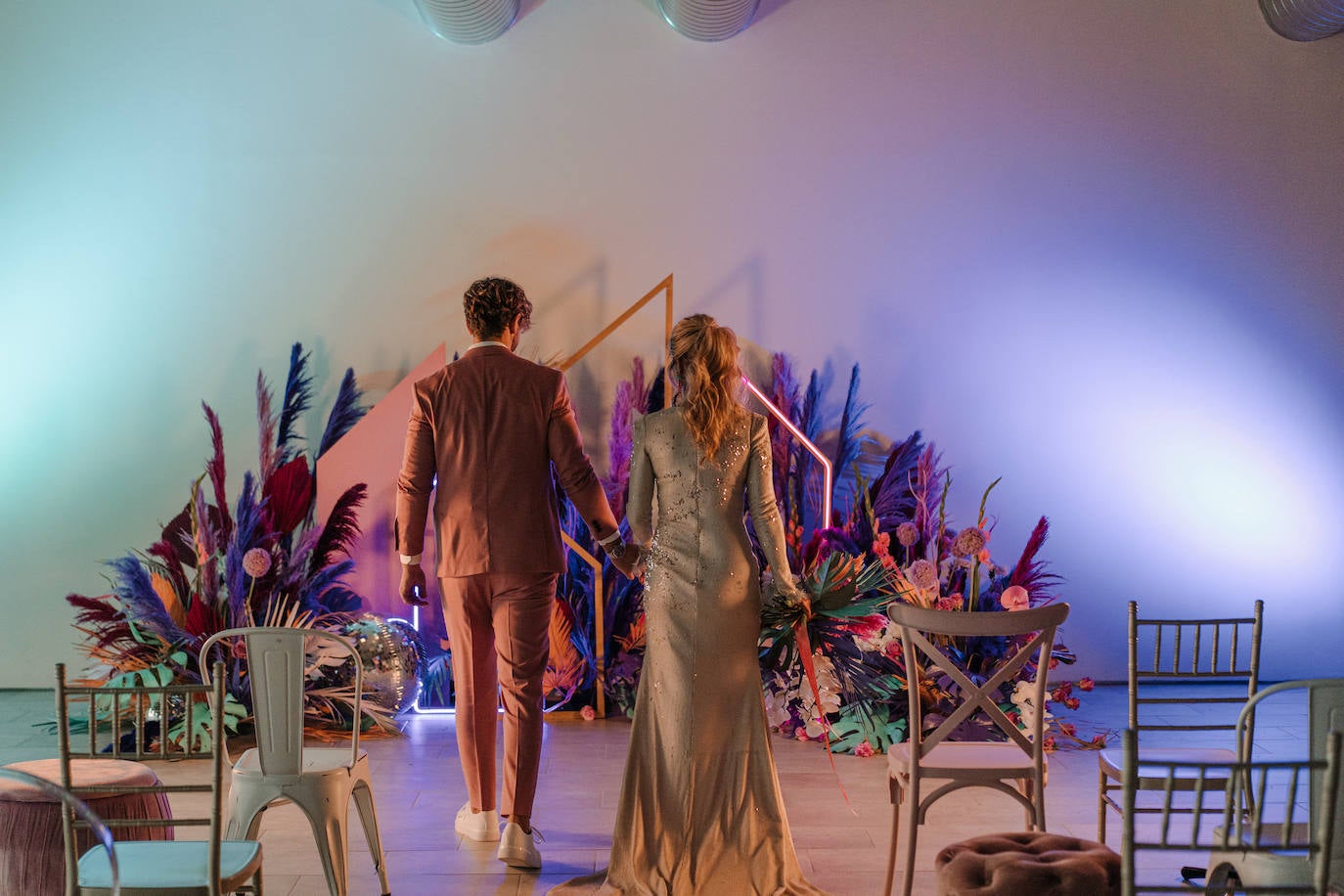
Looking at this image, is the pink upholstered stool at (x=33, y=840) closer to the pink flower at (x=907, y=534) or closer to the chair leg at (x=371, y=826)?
the chair leg at (x=371, y=826)

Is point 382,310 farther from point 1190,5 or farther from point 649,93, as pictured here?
point 1190,5

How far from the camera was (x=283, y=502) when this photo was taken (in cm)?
510

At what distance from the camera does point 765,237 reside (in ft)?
19.7

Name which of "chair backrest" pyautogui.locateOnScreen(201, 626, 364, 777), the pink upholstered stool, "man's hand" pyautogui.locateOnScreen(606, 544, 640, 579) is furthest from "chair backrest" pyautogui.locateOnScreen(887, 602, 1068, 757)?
the pink upholstered stool

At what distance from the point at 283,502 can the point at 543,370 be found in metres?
2.06

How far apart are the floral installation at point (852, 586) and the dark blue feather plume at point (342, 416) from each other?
113 cm

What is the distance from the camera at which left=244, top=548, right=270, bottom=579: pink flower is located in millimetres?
4848

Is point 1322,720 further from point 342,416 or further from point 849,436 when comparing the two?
point 342,416

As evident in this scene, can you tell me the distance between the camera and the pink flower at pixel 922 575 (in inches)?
184

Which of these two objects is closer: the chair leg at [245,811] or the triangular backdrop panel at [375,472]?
the chair leg at [245,811]

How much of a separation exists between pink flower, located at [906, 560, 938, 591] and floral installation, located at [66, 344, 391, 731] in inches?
89.2

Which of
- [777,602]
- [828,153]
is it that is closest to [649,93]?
[828,153]

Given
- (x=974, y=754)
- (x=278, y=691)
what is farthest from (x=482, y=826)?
(x=974, y=754)

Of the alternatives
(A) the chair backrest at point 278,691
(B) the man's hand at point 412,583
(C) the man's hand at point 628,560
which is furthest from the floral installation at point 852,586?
(A) the chair backrest at point 278,691
